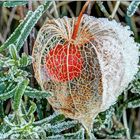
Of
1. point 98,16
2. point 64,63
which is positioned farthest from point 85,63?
point 98,16

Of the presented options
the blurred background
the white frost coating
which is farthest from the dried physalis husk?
the blurred background

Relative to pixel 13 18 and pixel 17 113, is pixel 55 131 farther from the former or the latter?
pixel 13 18

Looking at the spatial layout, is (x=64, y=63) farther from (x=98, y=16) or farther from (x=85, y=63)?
(x=98, y=16)

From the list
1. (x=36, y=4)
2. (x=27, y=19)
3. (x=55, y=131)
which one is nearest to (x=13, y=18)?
(x=36, y=4)

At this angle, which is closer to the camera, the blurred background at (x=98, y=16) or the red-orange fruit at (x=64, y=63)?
the red-orange fruit at (x=64, y=63)

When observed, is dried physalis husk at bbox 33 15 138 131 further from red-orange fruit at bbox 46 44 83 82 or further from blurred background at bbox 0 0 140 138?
blurred background at bbox 0 0 140 138

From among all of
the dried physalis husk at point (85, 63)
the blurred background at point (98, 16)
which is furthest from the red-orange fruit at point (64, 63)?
the blurred background at point (98, 16)

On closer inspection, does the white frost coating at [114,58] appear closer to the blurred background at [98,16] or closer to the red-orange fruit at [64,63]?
the red-orange fruit at [64,63]

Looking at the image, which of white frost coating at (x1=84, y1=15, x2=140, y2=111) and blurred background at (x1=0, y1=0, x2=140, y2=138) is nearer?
white frost coating at (x1=84, y1=15, x2=140, y2=111)
